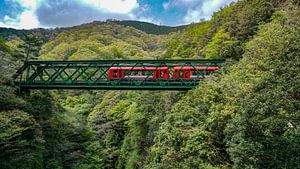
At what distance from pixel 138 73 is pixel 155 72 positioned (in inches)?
127

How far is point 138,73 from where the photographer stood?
34.5m

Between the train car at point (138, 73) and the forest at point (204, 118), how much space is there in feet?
6.70

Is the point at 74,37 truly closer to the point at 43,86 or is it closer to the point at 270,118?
the point at 43,86

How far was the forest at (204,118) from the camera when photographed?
1293cm

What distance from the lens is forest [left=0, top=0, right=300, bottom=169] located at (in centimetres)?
1293

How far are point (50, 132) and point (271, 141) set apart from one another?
64.9 ft

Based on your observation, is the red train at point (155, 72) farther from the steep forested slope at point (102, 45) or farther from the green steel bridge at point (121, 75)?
the steep forested slope at point (102, 45)

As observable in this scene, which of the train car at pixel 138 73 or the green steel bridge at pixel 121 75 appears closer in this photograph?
the green steel bridge at pixel 121 75

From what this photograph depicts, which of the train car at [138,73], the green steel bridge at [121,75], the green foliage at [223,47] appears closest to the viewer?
the green steel bridge at [121,75]

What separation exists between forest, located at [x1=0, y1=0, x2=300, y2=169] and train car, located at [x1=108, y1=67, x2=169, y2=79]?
6.70 feet

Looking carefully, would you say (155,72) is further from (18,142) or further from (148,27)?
(148,27)

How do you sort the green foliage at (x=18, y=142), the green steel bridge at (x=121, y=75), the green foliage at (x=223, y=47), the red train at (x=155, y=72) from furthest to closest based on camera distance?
the red train at (x=155, y=72) < the green foliage at (x=223, y=47) < the green steel bridge at (x=121, y=75) < the green foliage at (x=18, y=142)

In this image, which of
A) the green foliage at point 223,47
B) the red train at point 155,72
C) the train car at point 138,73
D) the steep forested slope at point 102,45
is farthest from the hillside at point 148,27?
the green foliage at point 223,47

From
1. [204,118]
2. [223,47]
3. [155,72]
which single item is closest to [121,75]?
[155,72]
